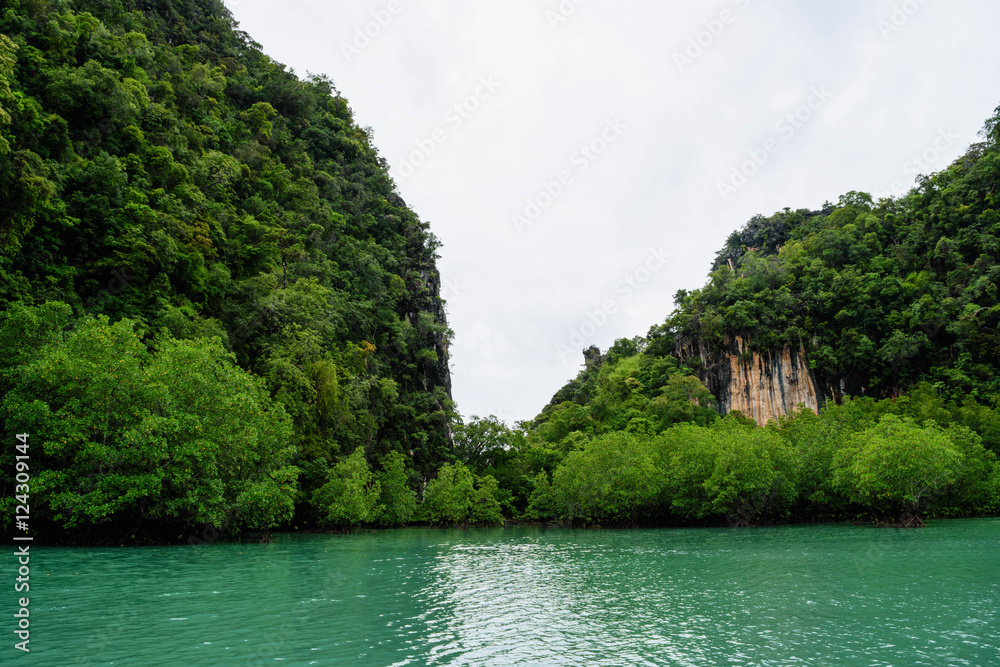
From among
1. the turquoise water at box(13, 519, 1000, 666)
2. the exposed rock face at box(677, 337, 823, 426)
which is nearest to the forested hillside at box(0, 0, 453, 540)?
the turquoise water at box(13, 519, 1000, 666)

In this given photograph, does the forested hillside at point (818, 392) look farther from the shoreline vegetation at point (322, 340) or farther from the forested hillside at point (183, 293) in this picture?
the forested hillside at point (183, 293)

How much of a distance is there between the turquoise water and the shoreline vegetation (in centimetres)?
536

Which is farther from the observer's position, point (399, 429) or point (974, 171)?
point (974, 171)

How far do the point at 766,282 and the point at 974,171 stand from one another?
2507 cm

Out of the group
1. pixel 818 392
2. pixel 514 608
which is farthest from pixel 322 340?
pixel 818 392

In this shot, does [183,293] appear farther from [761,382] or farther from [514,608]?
[761,382]

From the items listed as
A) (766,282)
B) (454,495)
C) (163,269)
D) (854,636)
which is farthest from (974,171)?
(163,269)

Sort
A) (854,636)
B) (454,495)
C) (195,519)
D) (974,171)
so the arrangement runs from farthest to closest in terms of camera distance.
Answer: (974,171) → (454,495) → (195,519) → (854,636)

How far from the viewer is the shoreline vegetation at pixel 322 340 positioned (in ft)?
80.3

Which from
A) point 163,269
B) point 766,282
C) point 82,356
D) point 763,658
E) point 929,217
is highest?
point 929,217

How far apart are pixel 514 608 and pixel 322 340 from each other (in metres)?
32.3

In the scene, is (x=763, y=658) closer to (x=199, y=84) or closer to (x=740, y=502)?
(x=740, y=502)

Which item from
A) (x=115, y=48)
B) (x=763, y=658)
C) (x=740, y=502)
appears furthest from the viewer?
(x=740, y=502)

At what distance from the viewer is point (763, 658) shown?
9.65 metres
